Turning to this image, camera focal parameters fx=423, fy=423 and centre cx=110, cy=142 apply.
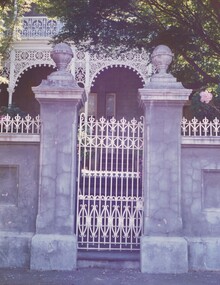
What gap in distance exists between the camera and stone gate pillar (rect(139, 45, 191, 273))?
5906mm

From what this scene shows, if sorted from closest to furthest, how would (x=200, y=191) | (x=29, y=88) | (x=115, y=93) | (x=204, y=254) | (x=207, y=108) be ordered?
(x=204, y=254)
(x=200, y=191)
(x=207, y=108)
(x=115, y=93)
(x=29, y=88)

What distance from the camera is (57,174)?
6.16m

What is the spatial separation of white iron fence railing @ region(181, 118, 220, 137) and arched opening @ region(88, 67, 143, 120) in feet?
34.6

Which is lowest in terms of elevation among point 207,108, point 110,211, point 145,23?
point 110,211

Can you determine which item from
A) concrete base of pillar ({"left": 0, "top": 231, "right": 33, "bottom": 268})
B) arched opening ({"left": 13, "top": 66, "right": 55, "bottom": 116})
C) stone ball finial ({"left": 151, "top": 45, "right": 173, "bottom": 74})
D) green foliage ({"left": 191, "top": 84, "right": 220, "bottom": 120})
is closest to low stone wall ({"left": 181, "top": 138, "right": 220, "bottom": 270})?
green foliage ({"left": 191, "top": 84, "right": 220, "bottom": 120})

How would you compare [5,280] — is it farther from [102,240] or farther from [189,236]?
[189,236]

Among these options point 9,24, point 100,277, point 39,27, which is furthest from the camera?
point 39,27

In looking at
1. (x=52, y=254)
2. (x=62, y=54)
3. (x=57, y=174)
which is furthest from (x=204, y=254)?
(x=62, y=54)

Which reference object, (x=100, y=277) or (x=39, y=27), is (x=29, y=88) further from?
(x=100, y=277)

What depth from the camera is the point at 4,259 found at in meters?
6.12

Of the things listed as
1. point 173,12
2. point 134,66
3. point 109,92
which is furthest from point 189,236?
point 109,92

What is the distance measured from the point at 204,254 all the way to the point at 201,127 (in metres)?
1.85

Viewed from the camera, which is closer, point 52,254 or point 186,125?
point 52,254

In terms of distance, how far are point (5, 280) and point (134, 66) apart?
11.1 metres
